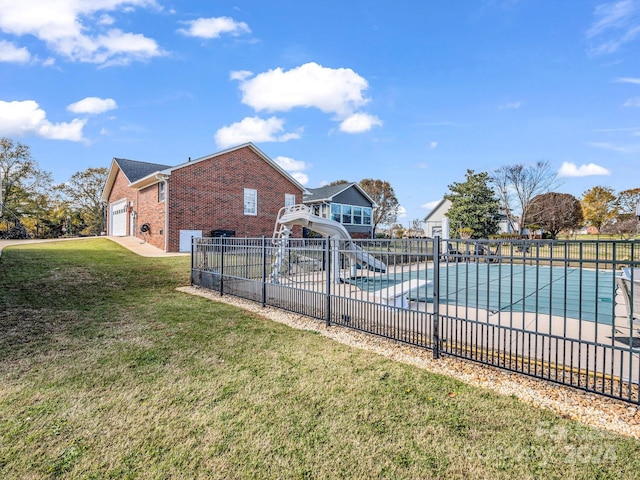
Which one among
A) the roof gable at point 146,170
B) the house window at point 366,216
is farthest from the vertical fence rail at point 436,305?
the house window at point 366,216

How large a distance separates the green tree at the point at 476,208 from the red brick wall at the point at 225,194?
1750 cm

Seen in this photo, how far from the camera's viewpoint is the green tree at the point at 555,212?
33.3 meters

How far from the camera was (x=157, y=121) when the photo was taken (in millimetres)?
18156

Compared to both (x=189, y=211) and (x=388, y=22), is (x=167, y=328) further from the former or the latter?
(x=189, y=211)

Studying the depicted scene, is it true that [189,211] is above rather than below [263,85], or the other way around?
below

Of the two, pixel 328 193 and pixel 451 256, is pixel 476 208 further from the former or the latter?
pixel 451 256

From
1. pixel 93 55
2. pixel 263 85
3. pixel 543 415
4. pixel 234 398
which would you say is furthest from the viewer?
pixel 263 85

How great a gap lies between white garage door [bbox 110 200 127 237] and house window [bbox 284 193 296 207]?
11.8 meters

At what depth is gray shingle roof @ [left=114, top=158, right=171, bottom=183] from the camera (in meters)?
22.5

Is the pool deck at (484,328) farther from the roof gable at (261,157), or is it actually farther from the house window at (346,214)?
the house window at (346,214)

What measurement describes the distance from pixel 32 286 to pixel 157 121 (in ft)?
41.8

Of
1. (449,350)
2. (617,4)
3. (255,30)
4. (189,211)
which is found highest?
(255,30)

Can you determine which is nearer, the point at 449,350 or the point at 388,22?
the point at 449,350

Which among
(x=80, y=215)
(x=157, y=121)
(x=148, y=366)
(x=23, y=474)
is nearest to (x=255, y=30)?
(x=157, y=121)
